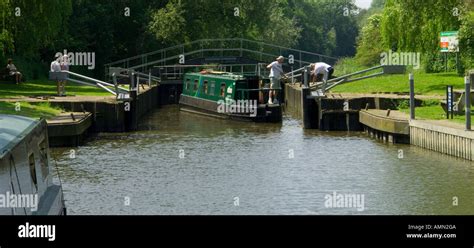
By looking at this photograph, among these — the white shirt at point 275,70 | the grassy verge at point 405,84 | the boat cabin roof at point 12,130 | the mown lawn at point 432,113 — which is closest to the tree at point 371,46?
the grassy verge at point 405,84

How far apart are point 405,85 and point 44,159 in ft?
99.6

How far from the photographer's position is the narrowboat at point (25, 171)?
42.1ft

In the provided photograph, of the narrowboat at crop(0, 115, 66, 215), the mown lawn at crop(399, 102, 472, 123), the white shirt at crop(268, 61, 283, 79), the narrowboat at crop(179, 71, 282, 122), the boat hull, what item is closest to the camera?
the narrowboat at crop(0, 115, 66, 215)

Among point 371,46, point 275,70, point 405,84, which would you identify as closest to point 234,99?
point 275,70

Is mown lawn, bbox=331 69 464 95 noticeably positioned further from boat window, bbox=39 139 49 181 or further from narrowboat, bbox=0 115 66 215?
narrowboat, bbox=0 115 66 215

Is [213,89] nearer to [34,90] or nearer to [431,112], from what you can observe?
[34,90]

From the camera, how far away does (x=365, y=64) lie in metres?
82.0

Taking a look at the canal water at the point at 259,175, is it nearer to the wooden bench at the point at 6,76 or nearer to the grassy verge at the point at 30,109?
the grassy verge at the point at 30,109

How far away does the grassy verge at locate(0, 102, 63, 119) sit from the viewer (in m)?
32.4

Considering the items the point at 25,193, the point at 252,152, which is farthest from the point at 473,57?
the point at 25,193

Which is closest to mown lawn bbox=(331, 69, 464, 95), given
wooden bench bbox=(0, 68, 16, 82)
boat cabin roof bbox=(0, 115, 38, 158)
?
wooden bench bbox=(0, 68, 16, 82)

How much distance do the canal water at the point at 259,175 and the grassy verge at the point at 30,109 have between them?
5.82 feet

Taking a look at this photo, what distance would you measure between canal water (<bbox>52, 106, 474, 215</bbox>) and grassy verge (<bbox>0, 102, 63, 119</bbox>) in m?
1.77
